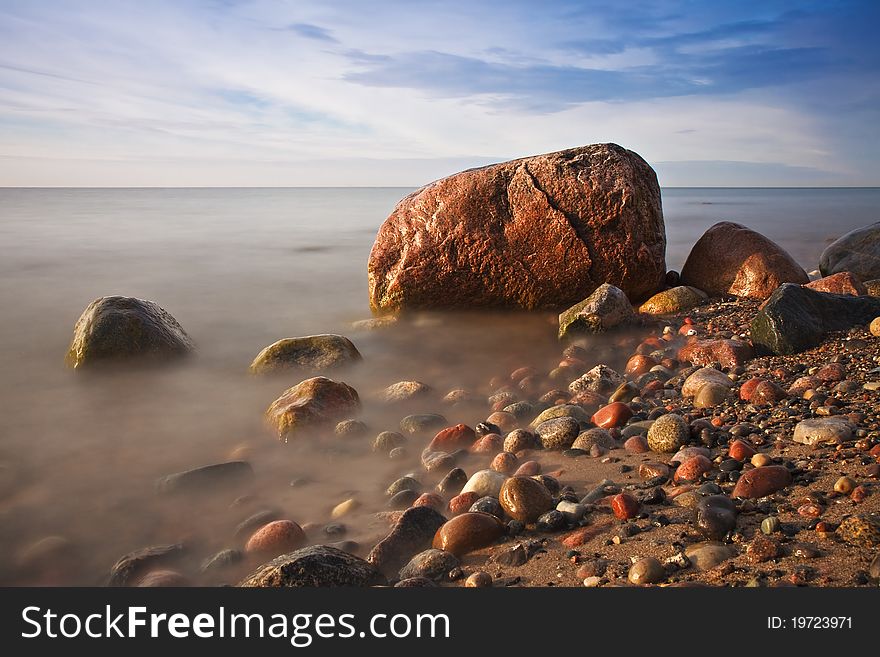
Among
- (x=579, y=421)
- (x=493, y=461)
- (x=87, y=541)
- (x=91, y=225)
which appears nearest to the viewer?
(x=87, y=541)

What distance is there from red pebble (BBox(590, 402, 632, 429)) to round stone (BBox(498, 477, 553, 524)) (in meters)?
1.05

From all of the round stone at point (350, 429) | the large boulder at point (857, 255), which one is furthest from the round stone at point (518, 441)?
the large boulder at point (857, 255)

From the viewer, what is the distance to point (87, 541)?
3279mm

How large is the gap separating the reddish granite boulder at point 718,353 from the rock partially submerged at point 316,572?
3.35 metres

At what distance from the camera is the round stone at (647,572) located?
229 centimetres

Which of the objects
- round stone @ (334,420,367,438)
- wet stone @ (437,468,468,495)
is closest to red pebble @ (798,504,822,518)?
wet stone @ (437,468,468,495)

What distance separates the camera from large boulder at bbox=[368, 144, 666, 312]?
675 cm

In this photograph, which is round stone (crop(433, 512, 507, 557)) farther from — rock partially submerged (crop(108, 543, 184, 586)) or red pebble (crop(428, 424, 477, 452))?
rock partially submerged (crop(108, 543, 184, 586))

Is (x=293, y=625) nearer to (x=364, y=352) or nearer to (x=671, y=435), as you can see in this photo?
(x=671, y=435)

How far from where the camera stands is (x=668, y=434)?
11.4 ft

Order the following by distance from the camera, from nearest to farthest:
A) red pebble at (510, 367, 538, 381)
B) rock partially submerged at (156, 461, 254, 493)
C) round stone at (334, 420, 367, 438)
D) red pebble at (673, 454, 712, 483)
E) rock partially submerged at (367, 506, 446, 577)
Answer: rock partially submerged at (367, 506, 446, 577), red pebble at (673, 454, 712, 483), rock partially submerged at (156, 461, 254, 493), round stone at (334, 420, 367, 438), red pebble at (510, 367, 538, 381)

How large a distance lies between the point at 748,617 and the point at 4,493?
3968mm

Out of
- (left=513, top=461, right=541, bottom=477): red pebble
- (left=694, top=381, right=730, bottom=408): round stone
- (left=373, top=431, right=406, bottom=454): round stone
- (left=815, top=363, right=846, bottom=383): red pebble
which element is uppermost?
(left=815, top=363, right=846, bottom=383): red pebble

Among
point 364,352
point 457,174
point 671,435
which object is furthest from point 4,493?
point 457,174
